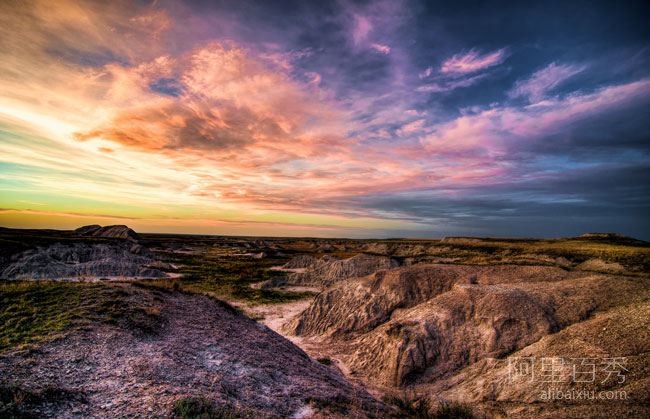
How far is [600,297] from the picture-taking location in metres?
22.3

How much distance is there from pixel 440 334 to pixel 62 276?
65055 mm

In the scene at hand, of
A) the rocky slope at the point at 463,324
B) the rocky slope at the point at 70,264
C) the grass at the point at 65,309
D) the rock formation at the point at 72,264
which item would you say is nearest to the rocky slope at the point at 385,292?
the rocky slope at the point at 463,324

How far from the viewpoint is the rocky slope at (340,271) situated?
222ft

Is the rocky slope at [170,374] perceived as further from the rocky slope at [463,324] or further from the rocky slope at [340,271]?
the rocky slope at [340,271]

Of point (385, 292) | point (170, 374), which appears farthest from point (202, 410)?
point (385, 292)

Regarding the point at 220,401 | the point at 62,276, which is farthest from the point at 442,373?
the point at 62,276

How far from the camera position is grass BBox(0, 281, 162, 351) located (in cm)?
1355

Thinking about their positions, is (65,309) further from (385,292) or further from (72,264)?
(72,264)

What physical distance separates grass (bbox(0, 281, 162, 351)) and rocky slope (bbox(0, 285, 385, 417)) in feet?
2.28

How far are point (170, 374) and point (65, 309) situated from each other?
8266 millimetres

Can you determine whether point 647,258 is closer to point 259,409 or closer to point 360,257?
point 360,257

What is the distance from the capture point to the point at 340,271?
227ft

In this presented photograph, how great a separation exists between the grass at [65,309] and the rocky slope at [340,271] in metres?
49.1

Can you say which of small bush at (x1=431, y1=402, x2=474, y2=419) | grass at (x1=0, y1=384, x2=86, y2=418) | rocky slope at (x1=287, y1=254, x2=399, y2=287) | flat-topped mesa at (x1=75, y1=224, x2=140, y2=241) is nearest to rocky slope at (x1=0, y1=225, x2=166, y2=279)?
rocky slope at (x1=287, y1=254, x2=399, y2=287)
